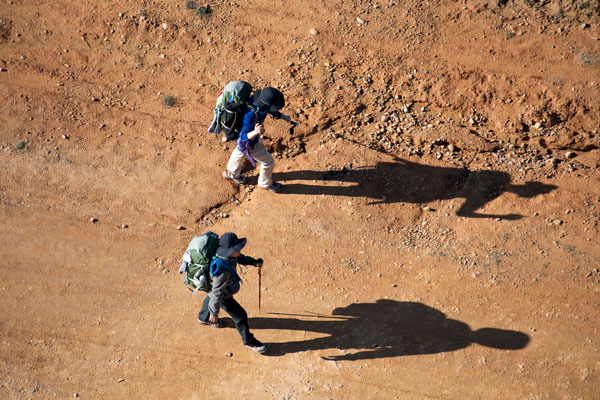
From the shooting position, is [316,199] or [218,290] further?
[316,199]

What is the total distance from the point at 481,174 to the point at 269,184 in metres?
4.16

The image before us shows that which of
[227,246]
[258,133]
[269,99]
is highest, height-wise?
[269,99]

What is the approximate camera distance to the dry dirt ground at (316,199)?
7.92 metres

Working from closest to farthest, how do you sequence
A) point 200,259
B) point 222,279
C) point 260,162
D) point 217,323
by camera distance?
point 200,259, point 222,279, point 217,323, point 260,162

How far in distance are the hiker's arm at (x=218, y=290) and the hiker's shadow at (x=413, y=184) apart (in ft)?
10.3

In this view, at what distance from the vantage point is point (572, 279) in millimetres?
8320

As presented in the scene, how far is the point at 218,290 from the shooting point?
671cm

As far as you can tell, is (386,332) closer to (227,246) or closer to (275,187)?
(227,246)

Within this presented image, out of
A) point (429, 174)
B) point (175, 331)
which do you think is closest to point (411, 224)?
point (429, 174)

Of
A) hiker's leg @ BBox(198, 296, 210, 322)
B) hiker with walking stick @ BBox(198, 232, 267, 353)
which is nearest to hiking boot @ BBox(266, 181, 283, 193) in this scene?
hiker with walking stick @ BBox(198, 232, 267, 353)

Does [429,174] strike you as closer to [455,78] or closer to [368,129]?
[368,129]

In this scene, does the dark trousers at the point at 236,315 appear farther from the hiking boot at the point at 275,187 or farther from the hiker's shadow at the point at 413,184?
the hiker's shadow at the point at 413,184

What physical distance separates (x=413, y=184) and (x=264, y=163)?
2.96 metres

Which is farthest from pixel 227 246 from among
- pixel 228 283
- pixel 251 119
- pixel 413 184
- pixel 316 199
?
pixel 413 184
